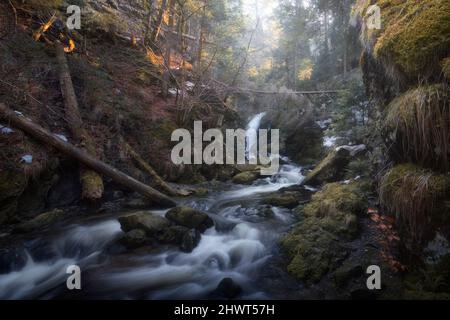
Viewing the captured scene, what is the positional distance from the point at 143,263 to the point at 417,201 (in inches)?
175

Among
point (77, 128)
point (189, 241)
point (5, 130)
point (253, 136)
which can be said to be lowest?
point (189, 241)

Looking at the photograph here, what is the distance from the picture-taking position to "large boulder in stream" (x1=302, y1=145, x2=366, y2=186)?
29.0ft

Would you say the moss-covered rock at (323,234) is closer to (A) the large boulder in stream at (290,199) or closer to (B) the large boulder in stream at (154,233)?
(A) the large boulder in stream at (290,199)

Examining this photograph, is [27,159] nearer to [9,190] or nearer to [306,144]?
[9,190]

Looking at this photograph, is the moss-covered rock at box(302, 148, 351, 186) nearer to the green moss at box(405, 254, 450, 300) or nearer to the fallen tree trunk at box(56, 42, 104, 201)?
the green moss at box(405, 254, 450, 300)

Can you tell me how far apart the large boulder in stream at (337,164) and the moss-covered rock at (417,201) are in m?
4.72

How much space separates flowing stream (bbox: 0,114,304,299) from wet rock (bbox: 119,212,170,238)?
0.33m

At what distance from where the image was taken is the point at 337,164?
29.5 ft

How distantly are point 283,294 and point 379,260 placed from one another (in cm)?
166

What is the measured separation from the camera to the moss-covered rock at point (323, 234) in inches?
175

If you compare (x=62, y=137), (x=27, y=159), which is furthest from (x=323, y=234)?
(x=62, y=137)

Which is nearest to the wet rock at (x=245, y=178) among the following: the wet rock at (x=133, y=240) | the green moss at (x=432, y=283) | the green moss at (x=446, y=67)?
the wet rock at (x=133, y=240)

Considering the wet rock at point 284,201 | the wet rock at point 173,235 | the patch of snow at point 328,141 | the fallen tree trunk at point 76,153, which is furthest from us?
the patch of snow at point 328,141

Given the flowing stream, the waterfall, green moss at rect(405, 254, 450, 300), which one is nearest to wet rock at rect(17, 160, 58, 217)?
the flowing stream
